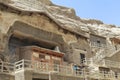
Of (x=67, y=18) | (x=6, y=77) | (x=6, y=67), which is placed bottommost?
(x=6, y=77)

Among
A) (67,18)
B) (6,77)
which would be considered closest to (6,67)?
(6,77)

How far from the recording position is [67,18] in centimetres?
4141

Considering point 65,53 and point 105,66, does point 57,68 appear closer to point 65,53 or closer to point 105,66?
point 65,53

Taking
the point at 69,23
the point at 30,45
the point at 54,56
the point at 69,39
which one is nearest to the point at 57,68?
the point at 54,56

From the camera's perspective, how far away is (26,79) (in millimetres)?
22844

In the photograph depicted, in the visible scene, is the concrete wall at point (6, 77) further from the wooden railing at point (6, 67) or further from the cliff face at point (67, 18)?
the cliff face at point (67, 18)

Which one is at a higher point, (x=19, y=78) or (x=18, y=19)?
(x=18, y=19)

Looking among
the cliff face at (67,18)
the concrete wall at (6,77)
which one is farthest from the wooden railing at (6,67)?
the cliff face at (67,18)

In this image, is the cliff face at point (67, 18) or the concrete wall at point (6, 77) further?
the cliff face at point (67, 18)

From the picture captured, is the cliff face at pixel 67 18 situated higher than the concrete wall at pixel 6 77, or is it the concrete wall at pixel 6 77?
the cliff face at pixel 67 18

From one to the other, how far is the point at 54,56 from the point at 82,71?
3340 millimetres

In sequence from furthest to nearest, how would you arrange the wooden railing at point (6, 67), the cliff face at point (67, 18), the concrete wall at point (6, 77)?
the cliff face at point (67, 18) → the wooden railing at point (6, 67) → the concrete wall at point (6, 77)

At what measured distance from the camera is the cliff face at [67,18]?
33.9 m

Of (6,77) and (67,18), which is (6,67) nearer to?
(6,77)
